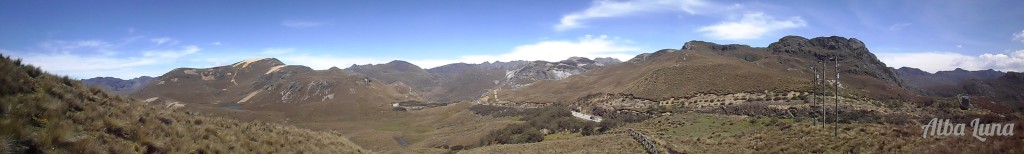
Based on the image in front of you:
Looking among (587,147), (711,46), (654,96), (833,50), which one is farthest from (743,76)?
(711,46)

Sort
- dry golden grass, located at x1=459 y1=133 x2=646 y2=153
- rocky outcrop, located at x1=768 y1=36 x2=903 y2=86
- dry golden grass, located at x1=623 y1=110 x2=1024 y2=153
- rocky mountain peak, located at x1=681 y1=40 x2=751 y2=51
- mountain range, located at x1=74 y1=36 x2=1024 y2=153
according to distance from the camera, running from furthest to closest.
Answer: rocky mountain peak, located at x1=681 y1=40 x2=751 y2=51
rocky outcrop, located at x1=768 y1=36 x2=903 y2=86
mountain range, located at x1=74 y1=36 x2=1024 y2=153
dry golden grass, located at x1=459 y1=133 x2=646 y2=153
dry golden grass, located at x1=623 y1=110 x2=1024 y2=153

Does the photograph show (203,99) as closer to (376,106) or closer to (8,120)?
(376,106)

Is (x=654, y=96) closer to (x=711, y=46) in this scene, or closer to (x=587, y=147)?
(x=587, y=147)

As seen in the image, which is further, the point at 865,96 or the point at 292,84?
the point at 292,84

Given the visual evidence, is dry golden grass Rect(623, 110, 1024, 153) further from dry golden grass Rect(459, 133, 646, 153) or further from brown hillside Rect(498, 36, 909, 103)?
brown hillside Rect(498, 36, 909, 103)

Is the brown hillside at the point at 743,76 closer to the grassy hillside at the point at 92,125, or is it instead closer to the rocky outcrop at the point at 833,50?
the rocky outcrop at the point at 833,50

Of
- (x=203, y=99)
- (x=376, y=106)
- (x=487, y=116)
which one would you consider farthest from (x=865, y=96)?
(x=203, y=99)

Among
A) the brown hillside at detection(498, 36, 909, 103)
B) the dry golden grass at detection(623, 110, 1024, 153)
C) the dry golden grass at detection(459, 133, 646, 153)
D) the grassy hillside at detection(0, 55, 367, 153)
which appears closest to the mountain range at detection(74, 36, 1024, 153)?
the brown hillside at detection(498, 36, 909, 103)

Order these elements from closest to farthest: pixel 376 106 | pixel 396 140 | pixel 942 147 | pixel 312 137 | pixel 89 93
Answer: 1. pixel 89 93
2. pixel 942 147
3. pixel 312 137
4. pixel 396 140
5. pixel 376 106
